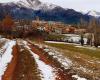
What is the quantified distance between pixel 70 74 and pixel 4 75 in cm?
490

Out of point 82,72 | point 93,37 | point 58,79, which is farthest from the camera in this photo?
point 93,37

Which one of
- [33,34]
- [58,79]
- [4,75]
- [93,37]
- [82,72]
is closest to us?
[58,79]

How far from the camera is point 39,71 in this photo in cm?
2655

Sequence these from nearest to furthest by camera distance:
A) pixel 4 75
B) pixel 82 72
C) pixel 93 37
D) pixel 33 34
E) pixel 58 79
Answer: pixel 58 79 < pixel 4 75 < pixel 82 72 < pixel 93 37 < pixel 33 34

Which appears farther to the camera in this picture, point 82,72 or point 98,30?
point 98,30

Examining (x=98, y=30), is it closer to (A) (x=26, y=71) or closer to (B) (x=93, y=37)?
(B) (x=93, y=37)

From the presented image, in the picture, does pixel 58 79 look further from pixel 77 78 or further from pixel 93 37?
pixel 93 37

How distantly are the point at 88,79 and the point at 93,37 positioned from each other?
425 feet

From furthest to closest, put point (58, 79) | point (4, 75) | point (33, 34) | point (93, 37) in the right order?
point (33, 34) → point (93, 37) → point (4, 75) → point (58, 79)

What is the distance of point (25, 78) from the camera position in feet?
73.9

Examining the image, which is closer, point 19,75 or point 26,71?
point 19,75

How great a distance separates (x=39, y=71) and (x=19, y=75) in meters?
2.81

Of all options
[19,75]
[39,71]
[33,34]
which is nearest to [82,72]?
[39,71]

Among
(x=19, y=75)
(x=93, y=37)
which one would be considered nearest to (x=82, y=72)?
(x=19, y=75)
